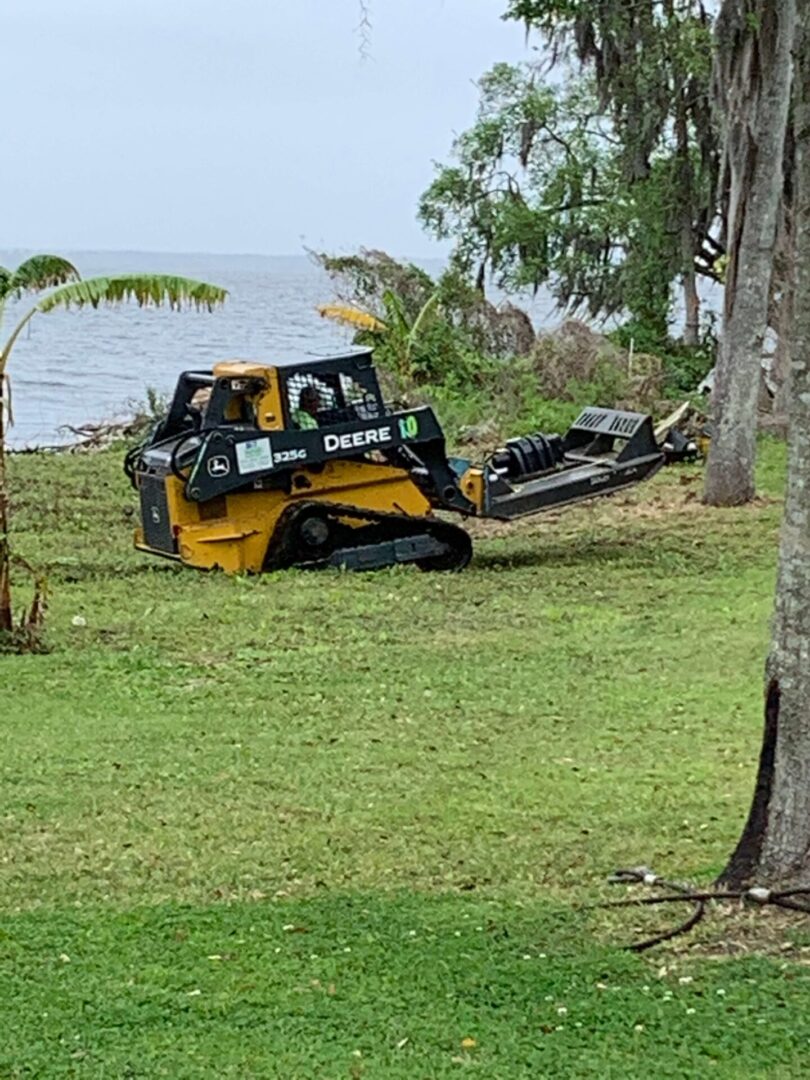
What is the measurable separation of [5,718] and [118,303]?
3894mm

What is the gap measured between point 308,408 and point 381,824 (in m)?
8.35

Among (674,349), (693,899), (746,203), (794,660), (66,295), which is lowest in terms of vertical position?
(693,899)

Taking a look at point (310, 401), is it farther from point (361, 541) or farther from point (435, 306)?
point (435, 306)

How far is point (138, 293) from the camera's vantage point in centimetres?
1193

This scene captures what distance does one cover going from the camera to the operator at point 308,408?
47.9 ft

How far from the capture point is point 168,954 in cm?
495

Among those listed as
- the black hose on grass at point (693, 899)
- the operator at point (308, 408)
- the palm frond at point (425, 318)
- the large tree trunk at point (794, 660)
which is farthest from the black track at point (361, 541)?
the palm frond at point (425, 318)

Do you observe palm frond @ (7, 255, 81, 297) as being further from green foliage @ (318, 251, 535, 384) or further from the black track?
green foliage @ (318, 251, 535, 384)

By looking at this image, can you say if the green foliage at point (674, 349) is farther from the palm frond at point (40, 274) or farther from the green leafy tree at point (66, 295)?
the palm frond at point (40, 274)

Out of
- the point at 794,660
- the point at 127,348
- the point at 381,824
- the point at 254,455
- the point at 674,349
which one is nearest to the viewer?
the point at 794,660

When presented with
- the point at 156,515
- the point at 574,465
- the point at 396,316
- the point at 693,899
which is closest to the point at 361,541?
the point at 156,515

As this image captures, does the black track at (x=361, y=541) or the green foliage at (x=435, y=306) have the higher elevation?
the green foliage at (x=435, y=306)

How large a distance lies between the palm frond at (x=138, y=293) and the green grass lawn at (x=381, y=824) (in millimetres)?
2477

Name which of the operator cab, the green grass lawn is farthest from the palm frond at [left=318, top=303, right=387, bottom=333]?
the green grass lawn
